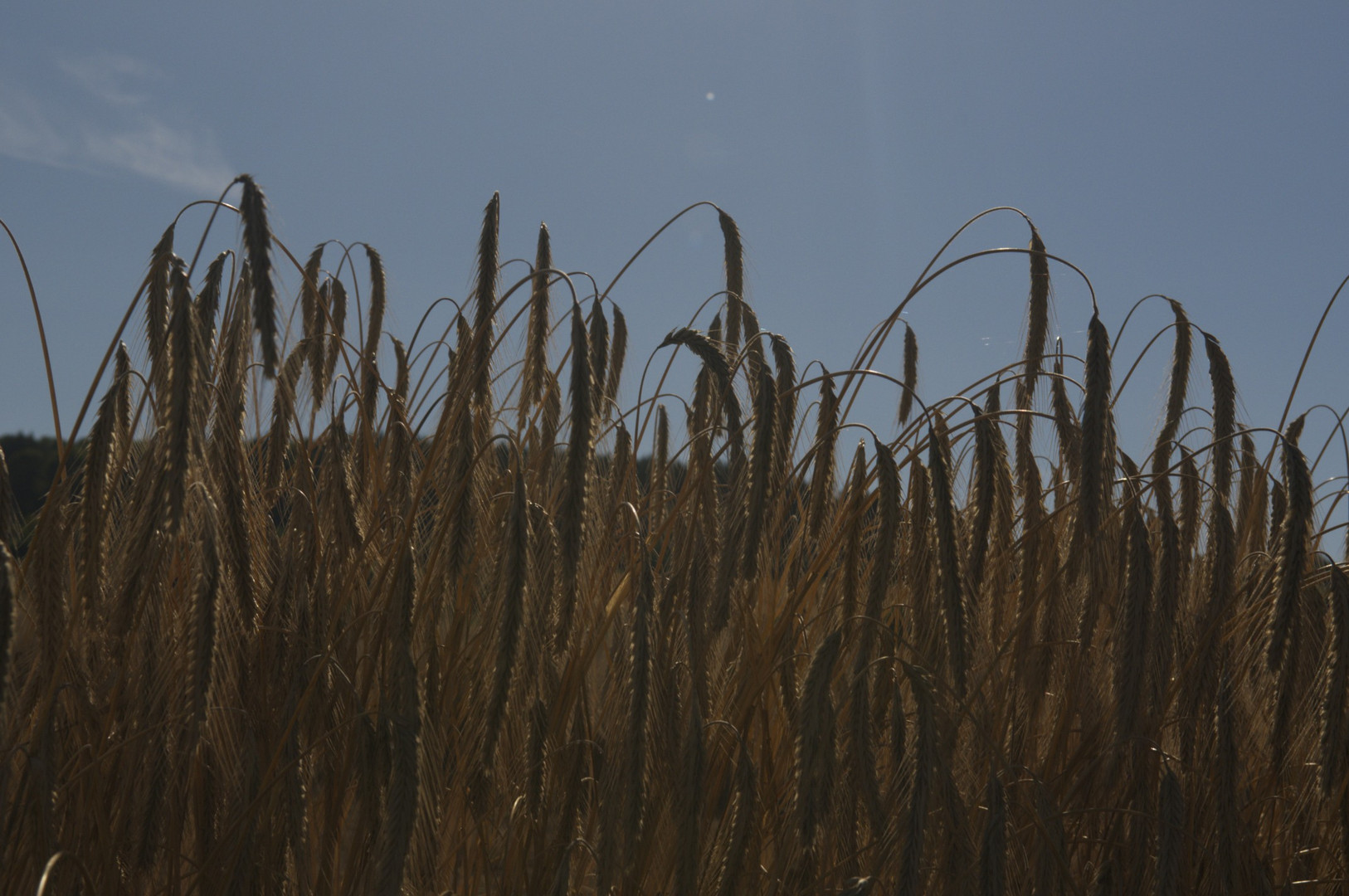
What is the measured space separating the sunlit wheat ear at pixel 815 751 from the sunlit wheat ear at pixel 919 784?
0.41 ft

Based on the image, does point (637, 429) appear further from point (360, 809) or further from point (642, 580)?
point (360, 809)

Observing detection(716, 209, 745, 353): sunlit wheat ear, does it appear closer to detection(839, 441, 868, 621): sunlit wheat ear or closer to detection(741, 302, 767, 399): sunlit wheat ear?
detection(741, 302, 767, 399): sunlit wheat ear

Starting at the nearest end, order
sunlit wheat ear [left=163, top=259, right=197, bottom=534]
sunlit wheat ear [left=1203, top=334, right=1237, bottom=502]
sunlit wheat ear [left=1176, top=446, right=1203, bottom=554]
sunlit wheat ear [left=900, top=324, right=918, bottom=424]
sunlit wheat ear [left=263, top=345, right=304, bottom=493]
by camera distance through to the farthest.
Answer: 1. sunlit wheat ear [left=163, top=259, right=197, bottom=534]
2. sunlit wheat ear [left=263, top=345, right=304, bottom=493]
3. sunlit wheat ear [left=1203, top=334, right=1237, bottom=502]
4. sunlit wheat ear [left=1176, top=446, right=1203, bottom=554]
5. sunlit wheat ear [left=900, top=324, right=918, bottom=424]

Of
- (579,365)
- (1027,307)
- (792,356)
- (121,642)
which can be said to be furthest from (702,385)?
(121,642)

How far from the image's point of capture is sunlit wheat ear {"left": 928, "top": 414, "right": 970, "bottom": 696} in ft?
4.49

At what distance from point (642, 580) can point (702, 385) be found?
0.98 meters

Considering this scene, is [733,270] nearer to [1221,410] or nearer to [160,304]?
[1221,410]

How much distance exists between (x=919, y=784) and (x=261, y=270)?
1.09 meters

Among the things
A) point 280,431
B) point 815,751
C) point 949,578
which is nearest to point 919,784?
point 815,751

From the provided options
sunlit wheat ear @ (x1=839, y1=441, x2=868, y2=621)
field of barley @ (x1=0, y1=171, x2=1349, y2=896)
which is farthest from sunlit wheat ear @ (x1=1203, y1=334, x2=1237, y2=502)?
sunlit wheat ear @ (x1=839, y1=441, x2=868, y2=621)

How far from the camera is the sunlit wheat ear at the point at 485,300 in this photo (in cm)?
175

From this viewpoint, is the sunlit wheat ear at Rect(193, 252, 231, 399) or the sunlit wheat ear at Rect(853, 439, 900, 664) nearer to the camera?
the sunlit wheat ear at Rect(193, 252, 231, 399)

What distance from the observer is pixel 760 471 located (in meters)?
1.45

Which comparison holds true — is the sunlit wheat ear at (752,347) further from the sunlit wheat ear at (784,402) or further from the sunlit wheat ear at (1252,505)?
the sunlit wheat ear at (1252,505)
